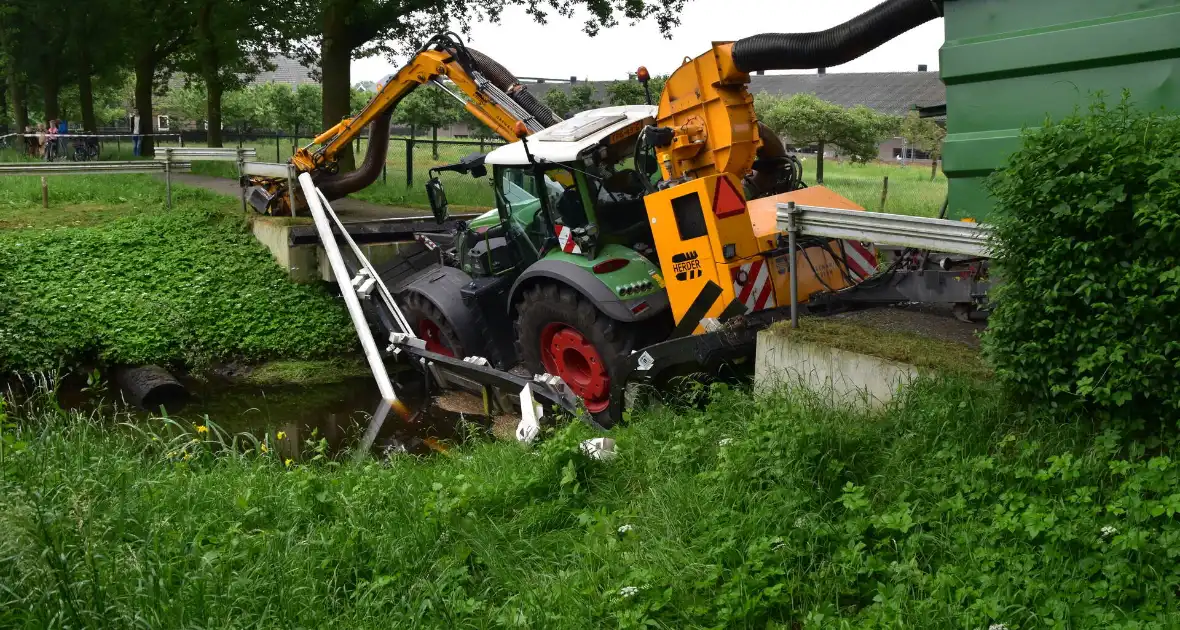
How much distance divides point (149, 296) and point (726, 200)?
24.5ft

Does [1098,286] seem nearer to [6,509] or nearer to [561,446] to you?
[561,446]

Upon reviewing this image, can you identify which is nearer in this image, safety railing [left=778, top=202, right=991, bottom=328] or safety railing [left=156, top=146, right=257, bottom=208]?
safety railing [left=778, top=202, right=991, bottom=328]

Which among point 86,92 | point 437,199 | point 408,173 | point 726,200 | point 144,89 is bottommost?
point 726,200

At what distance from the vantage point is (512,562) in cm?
465

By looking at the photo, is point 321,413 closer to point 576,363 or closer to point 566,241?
point 576,363

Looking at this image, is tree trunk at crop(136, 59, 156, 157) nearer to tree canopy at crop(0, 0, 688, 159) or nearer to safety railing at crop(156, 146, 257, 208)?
tree canopy at crop(0, 0, 688, 159)

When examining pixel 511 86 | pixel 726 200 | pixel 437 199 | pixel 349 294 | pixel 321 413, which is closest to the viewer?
pixel 726 200

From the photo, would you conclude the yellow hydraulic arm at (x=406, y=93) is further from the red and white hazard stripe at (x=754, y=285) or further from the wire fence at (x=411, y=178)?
the red and white hazard stripe at (x=754, y=285)

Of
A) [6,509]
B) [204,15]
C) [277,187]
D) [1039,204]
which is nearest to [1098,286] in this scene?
[1039,204]

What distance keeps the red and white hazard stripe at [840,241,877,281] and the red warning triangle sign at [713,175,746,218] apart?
1.33 m

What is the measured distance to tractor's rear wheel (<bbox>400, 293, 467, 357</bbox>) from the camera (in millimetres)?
9648

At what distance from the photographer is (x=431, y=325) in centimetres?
1031

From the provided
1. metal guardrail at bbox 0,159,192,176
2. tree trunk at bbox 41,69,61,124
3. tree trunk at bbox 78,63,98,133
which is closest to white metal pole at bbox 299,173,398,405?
metal guardrail at bbox 0,159,192,176

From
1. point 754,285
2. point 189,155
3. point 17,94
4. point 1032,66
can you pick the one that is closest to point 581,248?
point 754,285
